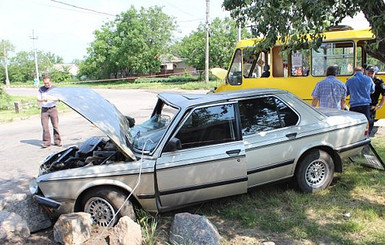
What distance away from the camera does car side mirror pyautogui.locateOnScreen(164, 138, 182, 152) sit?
4.02 meters

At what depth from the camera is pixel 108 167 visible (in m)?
3.98

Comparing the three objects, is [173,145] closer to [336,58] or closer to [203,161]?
[203,161]

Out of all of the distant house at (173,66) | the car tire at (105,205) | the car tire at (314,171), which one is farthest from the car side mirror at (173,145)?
the distant house at (173,66)

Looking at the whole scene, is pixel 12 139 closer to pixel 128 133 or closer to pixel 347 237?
pixel 128 133

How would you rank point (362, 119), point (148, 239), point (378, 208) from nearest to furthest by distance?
1. point (148, 239)
2. point (378, 208)
3. point (362, 119)

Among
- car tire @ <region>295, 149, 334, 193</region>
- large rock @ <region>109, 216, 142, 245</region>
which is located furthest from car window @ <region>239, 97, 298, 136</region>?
large rock @ <region>109, 216, 142, 245</region>

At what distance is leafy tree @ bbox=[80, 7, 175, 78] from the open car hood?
4501 centimetres

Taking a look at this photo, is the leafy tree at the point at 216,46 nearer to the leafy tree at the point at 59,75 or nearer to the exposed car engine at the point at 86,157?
the exposed car engine at the point at 86,157

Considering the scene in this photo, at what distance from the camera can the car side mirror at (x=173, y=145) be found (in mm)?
4016

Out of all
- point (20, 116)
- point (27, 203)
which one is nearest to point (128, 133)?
point (27, 203)

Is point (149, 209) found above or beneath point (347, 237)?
above

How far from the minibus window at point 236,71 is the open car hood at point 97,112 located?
5724 millimetres

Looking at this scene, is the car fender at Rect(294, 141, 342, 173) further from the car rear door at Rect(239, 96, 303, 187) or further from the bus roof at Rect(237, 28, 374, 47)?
the bus roof at Rect(237, 28, 374, 47)

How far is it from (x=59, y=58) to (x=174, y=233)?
108041 mm
